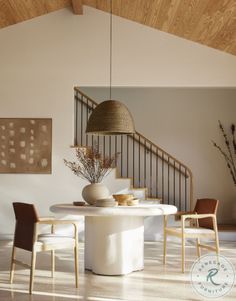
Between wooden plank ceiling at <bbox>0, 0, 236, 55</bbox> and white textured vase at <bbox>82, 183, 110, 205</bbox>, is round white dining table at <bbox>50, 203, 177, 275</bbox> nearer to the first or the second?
white textured vase at <bbox>82, 183, 110, 205</bbox>

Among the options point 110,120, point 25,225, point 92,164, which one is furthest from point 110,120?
point 25,225

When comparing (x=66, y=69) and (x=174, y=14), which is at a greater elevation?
(x=174, y=14)

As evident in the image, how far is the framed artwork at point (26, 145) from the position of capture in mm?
7691

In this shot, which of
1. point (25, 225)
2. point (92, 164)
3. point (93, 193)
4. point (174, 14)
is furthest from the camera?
point (174, 14)

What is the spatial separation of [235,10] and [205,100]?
322 cm

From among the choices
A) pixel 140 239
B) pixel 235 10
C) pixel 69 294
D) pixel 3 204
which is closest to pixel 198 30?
pixel 235 10

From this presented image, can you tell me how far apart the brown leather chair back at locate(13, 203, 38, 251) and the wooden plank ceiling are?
369cm

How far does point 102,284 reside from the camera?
4578mm

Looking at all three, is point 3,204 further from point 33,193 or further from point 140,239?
point 140,239

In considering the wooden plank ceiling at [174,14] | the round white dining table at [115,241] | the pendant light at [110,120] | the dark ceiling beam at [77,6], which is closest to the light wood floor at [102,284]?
the round white dining table at [115,241]

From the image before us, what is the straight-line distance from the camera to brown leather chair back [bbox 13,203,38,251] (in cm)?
436

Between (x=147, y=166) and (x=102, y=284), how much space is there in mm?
4821

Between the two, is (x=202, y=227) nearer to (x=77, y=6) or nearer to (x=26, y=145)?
(x=26, y=145)

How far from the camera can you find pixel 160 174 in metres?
9.22
